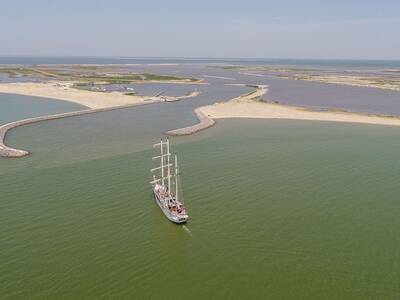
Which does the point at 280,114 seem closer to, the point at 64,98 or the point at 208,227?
the point at 64,98

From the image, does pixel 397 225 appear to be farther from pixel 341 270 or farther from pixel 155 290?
pixel 155 290

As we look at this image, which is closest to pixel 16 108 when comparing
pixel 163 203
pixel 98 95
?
pixel 98 95

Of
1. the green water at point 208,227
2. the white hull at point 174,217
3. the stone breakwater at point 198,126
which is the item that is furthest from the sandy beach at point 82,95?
the white hull at point 174,217

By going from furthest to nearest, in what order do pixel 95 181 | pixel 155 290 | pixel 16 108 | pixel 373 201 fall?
pixel 16 108 → pixel 95 181 → pixel 373 201 → pixel 155 290

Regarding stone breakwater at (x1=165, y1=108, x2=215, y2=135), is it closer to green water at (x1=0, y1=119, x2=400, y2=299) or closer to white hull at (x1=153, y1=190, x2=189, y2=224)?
green water at (x1=0, y1=119, x2=400, y2=299)

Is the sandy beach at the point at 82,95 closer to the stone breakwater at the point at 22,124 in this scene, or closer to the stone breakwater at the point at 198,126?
the stone breakwater at the point at 22,124

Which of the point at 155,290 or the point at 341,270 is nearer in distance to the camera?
the point at 155,290

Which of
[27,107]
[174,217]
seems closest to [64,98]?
[27,107]
